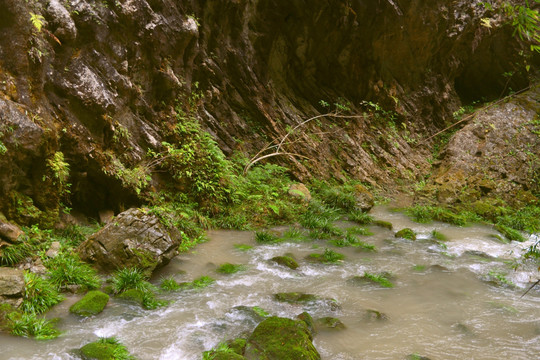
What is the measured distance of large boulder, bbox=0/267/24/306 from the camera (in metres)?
4.33

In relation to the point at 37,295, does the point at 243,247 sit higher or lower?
lower

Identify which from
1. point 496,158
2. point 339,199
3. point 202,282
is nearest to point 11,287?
point 202,282

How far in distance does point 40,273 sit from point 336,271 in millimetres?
5039

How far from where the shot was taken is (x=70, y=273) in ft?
17.3

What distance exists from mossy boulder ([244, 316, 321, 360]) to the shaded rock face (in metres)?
11.6

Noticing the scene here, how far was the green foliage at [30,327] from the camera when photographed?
13.3ft

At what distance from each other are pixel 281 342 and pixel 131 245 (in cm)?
331

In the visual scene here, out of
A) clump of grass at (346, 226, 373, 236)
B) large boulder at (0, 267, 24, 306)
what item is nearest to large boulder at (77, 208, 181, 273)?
large boulder at (0, 267, 24, 306)

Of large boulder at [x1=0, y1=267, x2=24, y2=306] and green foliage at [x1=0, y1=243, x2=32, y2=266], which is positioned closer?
large boulder at [x1=0, y1=267, x2=24, y2=306]

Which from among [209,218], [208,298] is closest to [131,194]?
[209,218]

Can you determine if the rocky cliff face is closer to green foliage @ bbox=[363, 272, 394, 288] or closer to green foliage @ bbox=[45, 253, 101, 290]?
green foliage @ bbox=[45, 253, 101, 290]

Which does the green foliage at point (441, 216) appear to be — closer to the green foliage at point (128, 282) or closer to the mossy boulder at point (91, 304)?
the green foliage at point (128, 282)

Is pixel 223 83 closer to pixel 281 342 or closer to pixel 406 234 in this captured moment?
pixel 406 234

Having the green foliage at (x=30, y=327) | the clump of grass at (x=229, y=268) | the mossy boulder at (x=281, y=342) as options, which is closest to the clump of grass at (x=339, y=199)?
the clump of grass at (x=229, y=268)
